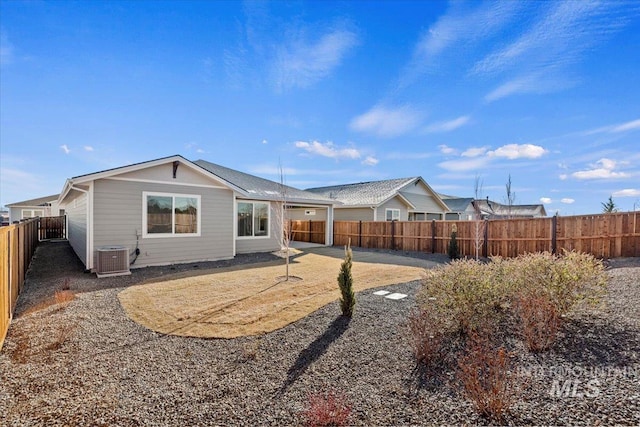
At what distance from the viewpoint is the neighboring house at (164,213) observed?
29.8 feet

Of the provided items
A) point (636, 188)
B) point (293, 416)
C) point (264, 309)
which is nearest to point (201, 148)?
point (264, 309)

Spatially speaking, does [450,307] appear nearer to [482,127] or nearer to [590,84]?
[590,84]

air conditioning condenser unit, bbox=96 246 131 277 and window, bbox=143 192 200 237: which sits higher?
window, bbox=143 192 200 237

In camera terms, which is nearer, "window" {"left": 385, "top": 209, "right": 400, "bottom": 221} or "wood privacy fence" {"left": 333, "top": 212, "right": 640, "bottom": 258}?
"wood privacy fence" {"left": 333, "top": 212, "right": 640, "bottom": 258}

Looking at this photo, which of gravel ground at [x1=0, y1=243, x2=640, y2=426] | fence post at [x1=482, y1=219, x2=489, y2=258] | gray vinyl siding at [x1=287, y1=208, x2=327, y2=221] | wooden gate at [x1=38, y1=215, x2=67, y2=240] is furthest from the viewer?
gray vinyl siding at [x1=287, y1=208, x2=327, y2=221]

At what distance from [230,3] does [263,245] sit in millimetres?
9264

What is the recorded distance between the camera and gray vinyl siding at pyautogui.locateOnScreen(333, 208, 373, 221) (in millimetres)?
19500

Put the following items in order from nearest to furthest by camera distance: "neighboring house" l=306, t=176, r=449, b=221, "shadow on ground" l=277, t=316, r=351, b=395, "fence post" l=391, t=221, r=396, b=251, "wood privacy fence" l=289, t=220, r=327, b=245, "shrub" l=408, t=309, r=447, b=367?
"shadow on ground" l=277, t=316, r=351, b=395, "shrub" l=408, t=309, r=447, b=367, "fence post" l=391, t=221, r=396, b=251, "wood privacy fence" l=289, t=220, r=327, b=245, "neighboring house" l=306, t=176, r=449, b=221

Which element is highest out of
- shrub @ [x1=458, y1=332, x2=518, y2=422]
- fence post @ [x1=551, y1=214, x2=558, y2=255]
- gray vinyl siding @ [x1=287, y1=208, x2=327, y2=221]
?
gray vinyl siding @ [x1=287, y1=208, x2=327, y2=221]

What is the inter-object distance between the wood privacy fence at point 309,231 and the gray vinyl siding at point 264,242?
13.2ft

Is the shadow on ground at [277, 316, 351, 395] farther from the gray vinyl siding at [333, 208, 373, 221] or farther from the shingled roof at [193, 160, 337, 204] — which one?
the gray vinyl siding at [333, 208, 373, 221]

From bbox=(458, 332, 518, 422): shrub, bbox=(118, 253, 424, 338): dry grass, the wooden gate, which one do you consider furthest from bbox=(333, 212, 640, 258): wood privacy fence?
the wooden gate

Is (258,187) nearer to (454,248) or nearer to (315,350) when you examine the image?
(454,248)

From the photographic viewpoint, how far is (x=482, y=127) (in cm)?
1414
